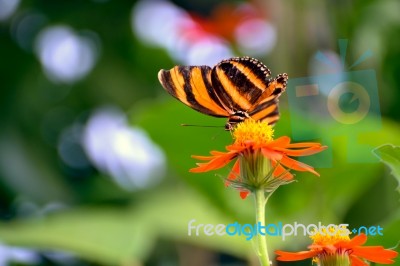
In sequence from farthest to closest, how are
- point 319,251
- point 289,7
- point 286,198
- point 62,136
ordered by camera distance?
point 62,136, point 289,7, point 286,198, point 319,251

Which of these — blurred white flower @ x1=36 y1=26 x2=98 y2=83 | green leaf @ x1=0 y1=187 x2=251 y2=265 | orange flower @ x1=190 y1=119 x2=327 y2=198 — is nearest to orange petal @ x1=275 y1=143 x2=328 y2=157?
orange flower @ x1=190 y1=119 x2=327 y2=198

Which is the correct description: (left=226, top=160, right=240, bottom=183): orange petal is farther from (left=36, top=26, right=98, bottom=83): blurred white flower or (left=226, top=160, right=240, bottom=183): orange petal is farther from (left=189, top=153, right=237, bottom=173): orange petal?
(left=36, top=26, right=98, bottom=83): blurred white flower

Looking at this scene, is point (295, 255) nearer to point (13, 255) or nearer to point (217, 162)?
point (217, 162)

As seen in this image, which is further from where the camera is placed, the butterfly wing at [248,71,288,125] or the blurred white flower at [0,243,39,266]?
the blurred white flower at [0,243,39,266]

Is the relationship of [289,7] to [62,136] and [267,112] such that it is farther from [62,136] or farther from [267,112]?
[267,112]

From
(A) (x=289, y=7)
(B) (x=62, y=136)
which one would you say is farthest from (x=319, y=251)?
(B) (x=62, y=136)

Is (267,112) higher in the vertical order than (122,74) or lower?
lower
